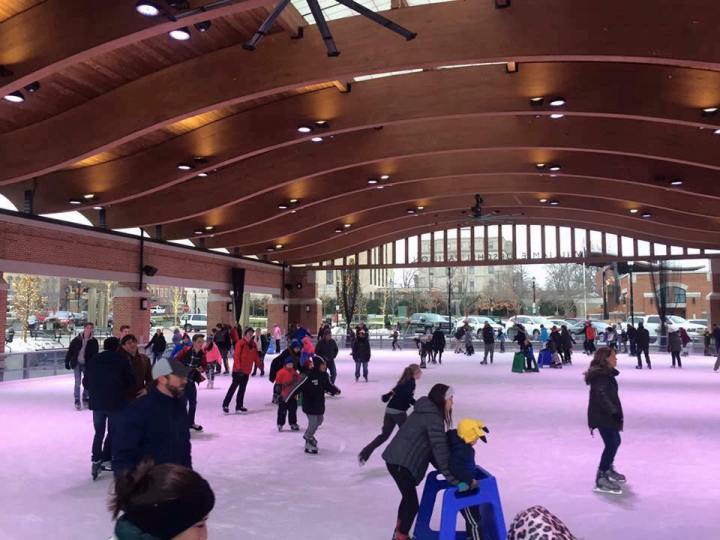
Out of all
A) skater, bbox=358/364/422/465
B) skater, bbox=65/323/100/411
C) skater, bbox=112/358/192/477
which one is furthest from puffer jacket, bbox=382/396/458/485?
skater, bbox=65/323/100/411

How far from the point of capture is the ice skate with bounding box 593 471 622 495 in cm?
561

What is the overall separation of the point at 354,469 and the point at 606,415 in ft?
9.05

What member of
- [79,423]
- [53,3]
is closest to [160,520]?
[53,3]

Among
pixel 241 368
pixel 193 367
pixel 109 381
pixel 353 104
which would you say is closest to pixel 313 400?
pixel 193 367

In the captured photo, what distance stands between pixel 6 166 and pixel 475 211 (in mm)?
15252

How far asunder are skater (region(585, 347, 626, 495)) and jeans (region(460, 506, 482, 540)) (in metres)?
2.23

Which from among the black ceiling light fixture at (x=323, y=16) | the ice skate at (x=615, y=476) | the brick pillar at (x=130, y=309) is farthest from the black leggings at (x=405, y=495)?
the brick pillar at (x=130, y=309)

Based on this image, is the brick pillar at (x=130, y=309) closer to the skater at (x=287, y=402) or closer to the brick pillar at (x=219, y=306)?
the brick pillar at (x=219, y=306)

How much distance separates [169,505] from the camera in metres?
1.46

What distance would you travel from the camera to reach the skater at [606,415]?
5.63 metres

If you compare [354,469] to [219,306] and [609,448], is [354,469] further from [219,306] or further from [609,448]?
[219,306]

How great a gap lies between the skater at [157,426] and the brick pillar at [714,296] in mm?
27983

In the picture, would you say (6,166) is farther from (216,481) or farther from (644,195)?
(644,195)

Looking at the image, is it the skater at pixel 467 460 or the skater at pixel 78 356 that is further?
the skater at pixel 78 356
